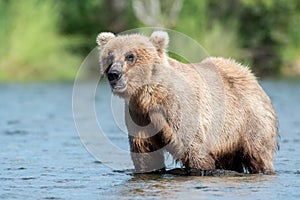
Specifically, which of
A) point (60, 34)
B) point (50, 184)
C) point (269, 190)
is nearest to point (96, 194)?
point (50, 184)

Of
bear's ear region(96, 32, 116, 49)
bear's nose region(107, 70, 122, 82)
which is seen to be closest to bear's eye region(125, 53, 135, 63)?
bear's nose region(107, 70, 122, 82)

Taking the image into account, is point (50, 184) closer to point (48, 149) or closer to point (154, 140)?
point (154, 140)

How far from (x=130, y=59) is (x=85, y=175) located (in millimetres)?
1758

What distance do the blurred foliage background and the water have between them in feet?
43.2

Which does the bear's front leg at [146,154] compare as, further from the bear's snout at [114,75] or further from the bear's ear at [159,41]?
the bear's ear at [159,41]

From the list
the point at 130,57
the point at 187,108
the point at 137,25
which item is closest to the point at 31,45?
the point at 137,25

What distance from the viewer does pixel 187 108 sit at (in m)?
8.77

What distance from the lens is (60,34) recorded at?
1282 inches

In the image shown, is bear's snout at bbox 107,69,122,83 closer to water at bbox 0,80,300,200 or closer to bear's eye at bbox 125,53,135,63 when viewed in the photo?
bear's eye at bbox 125,53,135,63

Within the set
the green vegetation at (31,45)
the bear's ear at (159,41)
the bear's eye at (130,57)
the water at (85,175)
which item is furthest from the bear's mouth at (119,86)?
the green vegetation at (31,45)

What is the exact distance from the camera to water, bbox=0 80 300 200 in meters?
8.25

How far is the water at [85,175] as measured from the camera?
27.1 feet

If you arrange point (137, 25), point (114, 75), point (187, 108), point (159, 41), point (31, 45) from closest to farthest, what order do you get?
1. point (114, 75)
2. point (159, 41)
3. point (187, 108)
4. point (31, 45)
5. point (137, 25)

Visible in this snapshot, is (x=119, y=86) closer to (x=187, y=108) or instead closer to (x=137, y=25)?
(x=187, y=108)
